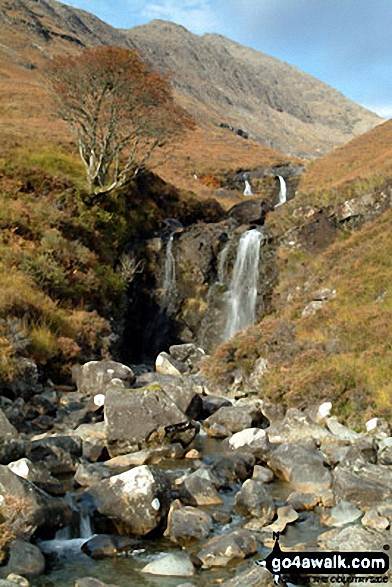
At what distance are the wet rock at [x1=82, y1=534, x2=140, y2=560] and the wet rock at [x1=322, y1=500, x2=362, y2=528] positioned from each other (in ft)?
10.0

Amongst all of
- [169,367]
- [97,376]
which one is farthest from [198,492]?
[169,367]

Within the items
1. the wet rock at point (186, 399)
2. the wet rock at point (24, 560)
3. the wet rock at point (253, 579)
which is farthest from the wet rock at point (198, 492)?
the wet rock at point (186, 399)

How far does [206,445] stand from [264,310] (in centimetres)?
1400

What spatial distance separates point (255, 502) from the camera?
8469 millimetres

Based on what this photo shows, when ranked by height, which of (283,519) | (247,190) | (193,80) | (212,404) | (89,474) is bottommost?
(212,404)

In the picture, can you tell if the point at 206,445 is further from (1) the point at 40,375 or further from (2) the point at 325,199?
(2) the point at 325,199

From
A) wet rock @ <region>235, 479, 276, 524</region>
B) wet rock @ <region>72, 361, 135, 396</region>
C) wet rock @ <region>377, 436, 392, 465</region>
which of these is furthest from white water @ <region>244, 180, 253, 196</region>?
wet rock @ <region>235, 479, 276, 524</region>

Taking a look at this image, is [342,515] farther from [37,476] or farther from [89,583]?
[37,476]

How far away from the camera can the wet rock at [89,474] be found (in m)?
9.42

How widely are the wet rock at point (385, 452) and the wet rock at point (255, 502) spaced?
10.3ft

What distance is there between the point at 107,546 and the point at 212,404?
8.72m

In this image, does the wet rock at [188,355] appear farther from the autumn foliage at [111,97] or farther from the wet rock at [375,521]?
the wet rock at [375,521]

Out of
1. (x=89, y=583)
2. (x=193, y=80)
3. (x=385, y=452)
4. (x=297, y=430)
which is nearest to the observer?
(x=89, y=583)

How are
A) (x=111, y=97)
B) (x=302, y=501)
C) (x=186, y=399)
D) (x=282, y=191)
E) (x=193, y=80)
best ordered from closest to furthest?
(x=302, y=501), (x=186, y=399), (x=111, y=97), (x=282, y=191), (x=193, y=80)
